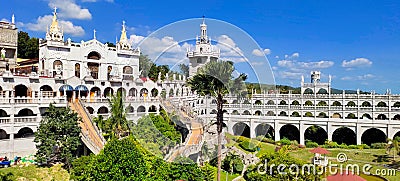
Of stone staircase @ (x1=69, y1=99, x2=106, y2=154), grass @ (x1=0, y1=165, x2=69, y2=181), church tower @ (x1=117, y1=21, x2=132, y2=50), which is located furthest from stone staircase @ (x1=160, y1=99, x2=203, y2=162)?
church tower @ (x1=117, y1=21, x2=132, y2=50)

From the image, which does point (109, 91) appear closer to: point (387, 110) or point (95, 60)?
point (95, 60)

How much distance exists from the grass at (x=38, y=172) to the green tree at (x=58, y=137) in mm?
618

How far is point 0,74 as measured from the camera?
28828 mm

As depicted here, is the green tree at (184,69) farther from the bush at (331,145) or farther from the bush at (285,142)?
the bush at (285,142)

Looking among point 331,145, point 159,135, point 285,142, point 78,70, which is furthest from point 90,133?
point 331,145

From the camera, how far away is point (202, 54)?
10445mm

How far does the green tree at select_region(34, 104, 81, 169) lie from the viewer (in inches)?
933

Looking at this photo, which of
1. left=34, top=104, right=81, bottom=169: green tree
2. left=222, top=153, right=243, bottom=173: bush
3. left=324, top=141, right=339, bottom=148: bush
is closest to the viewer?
left=34, top=104, right=81, bottom=169: green tree

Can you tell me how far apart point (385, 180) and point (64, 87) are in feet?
89.1

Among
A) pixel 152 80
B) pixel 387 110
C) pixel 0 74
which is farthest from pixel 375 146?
pixel 0 74

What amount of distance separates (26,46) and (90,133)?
30382 mm

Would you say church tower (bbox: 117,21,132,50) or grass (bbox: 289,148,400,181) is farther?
church tower (bbox: 117,21,132,50)

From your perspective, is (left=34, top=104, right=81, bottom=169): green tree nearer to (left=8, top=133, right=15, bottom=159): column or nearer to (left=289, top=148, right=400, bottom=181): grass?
(left=8, top=133, right=15, bottom=159): column

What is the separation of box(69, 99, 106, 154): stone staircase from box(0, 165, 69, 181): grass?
2480 millimetres
